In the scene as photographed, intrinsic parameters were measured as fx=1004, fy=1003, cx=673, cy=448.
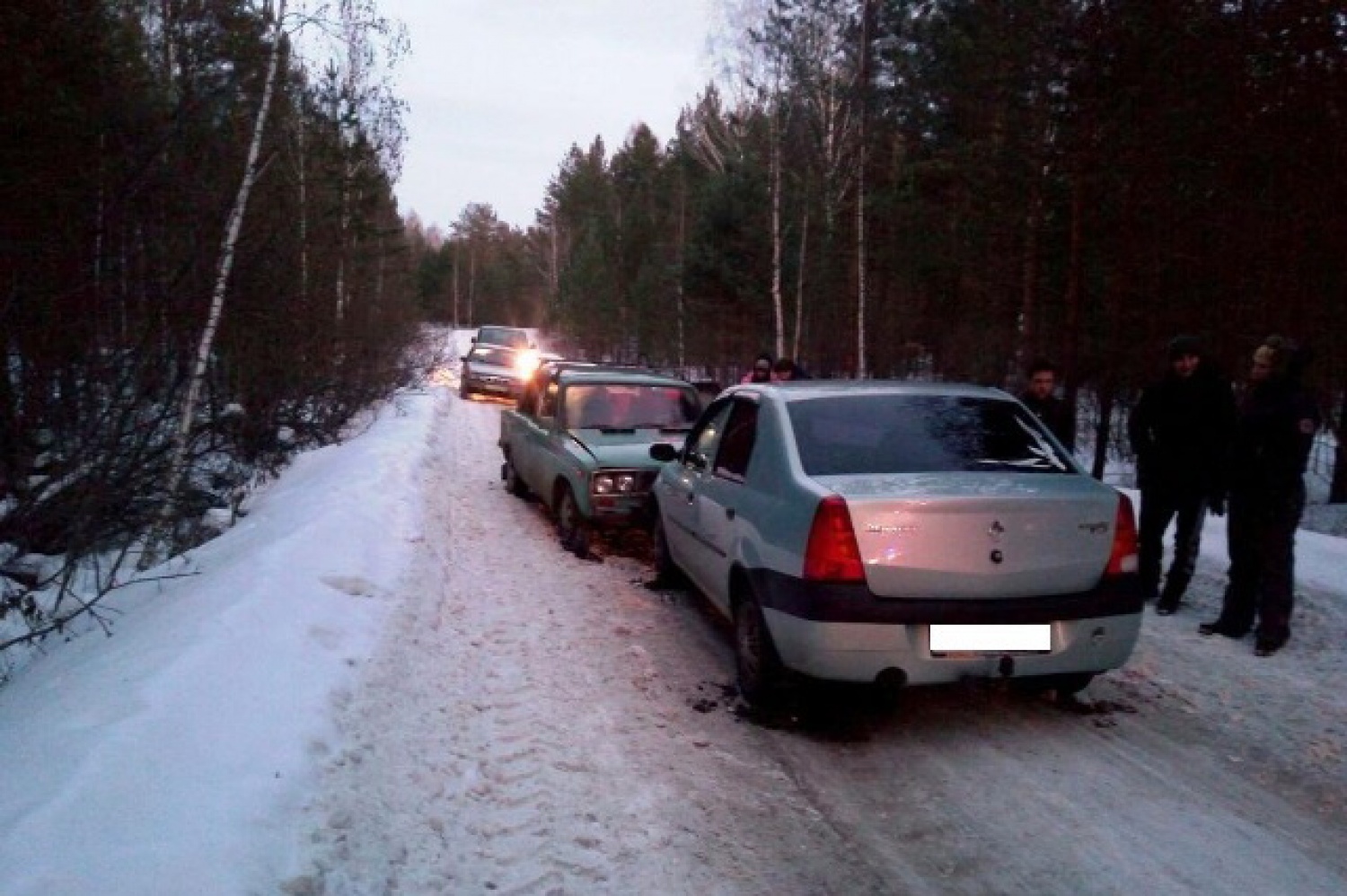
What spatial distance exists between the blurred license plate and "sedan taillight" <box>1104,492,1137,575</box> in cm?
53

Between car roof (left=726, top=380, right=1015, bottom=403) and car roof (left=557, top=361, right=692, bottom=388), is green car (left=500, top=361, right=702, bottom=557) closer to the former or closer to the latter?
car roof (left=557, top=361, right=692, bottom=388)

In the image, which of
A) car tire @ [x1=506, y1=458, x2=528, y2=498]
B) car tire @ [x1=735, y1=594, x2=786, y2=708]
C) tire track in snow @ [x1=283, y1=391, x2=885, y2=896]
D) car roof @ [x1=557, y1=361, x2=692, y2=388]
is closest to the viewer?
tire track in snow @ [x1=283, y1=391, x2=885, y2=896]

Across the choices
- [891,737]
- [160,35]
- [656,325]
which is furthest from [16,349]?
[656,325]

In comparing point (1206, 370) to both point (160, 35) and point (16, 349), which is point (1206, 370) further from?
point (160, 35)

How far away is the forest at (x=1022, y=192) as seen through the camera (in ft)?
45.5

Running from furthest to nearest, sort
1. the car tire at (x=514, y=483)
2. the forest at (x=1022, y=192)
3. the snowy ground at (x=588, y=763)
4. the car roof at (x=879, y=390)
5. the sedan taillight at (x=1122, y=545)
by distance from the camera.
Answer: the forest at (x=1022, y=192), the car tire at (x=514, y=483), the car roof at (x=879, y=390), the sedan taillight at (x=1122, y=545), the snowy ground at (x=588, y=763)

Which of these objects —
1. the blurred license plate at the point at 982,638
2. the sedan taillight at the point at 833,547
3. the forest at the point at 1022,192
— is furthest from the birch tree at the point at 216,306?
the forest at the point at 1022,192

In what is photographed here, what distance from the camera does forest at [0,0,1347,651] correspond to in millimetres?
8164

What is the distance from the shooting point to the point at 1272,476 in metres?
6.22

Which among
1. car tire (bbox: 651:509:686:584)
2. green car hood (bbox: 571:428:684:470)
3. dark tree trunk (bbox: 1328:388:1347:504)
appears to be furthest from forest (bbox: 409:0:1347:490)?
car tire (bbox: 651:509:686:584)

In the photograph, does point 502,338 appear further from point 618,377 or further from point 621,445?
point 621,445

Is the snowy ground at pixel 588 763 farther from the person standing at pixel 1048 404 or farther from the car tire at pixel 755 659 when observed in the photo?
the person standing at pixel 1048 404

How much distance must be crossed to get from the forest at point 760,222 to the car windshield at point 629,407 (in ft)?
11.8

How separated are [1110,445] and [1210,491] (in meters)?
14.5
